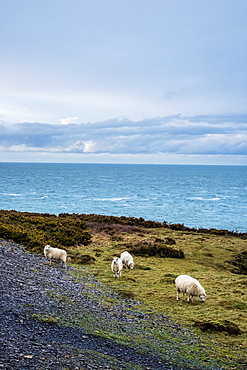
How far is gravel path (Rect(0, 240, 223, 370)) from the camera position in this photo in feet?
25.1

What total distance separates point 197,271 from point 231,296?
541 centimetres

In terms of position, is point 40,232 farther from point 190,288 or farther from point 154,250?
point 190,288

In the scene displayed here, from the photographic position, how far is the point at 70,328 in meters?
9.75

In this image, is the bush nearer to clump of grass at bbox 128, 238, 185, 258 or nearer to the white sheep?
clump of grass at bbox 128, 238, 185, 258

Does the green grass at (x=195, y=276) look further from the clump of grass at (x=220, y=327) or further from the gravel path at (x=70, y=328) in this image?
the gravel path at (x=70, y=328)

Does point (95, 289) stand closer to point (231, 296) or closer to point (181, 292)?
point (181, 292)

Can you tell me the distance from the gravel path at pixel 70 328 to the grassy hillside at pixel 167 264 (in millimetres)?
1224

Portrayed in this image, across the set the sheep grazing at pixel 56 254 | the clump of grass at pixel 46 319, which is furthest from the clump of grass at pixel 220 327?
the sheep grazing at pixel 56 254

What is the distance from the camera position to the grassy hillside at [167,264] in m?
12.5

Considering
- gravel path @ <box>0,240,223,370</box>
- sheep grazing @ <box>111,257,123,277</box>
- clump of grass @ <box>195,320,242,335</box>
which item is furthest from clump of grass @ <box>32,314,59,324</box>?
sheep grazing @ <box>111,257,123,277</box>

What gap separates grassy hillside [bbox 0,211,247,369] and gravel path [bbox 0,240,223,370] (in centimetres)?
122

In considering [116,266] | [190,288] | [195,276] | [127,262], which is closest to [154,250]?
[127,262]

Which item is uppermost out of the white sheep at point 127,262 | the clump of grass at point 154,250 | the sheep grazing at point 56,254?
the sheep grazing at point 56,254

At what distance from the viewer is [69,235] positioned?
28859 mm
